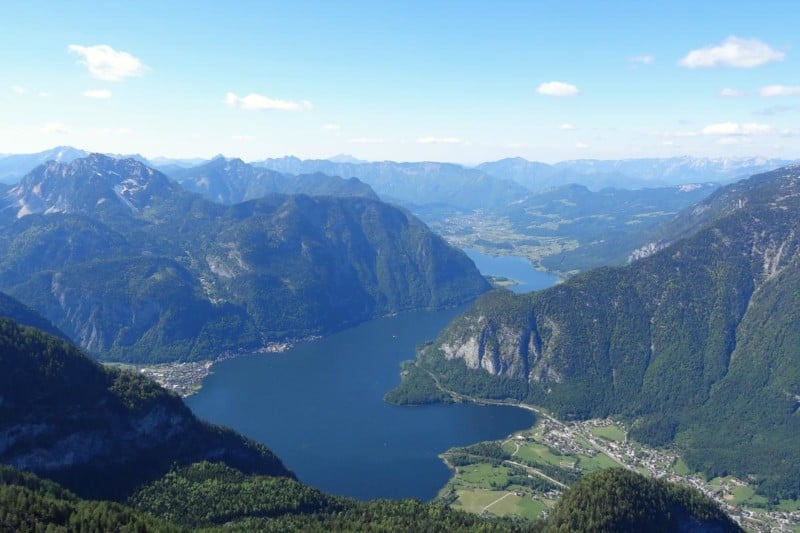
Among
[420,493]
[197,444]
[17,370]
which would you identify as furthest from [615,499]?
[17,370]

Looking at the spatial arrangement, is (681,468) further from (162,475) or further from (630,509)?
(162,475)

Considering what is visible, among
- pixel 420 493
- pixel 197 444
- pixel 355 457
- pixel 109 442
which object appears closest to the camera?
pixel 109 442

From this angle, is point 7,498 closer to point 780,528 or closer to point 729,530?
point 729,530

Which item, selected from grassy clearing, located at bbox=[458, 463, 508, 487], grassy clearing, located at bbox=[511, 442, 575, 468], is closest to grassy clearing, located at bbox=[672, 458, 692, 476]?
grassy clearing, located at bbox=[511, 442, 575, 468]

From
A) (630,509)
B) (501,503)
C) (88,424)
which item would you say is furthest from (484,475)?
(88,424)

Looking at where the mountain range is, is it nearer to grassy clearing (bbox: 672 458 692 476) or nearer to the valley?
the valley

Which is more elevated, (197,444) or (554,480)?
(197,444)
